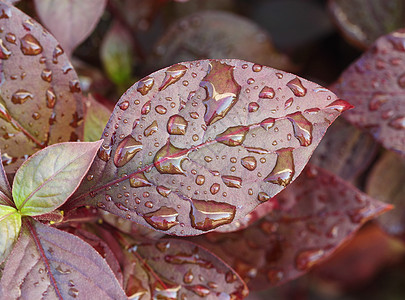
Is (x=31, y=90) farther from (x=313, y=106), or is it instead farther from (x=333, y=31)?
(x=333, y=31)

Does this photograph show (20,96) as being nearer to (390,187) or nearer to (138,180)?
(138,180)

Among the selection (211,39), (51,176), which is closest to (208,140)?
(51,176)

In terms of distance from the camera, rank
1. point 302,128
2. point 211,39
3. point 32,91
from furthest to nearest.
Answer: point 211,39 → point 32,91 → point 302,128

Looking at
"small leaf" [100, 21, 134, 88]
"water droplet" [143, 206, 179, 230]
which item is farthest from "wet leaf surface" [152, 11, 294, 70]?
"water droplet" [143, 206, 179, 230]

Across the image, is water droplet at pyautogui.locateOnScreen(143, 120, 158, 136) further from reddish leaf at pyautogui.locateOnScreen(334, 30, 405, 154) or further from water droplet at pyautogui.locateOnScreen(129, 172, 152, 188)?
reddish leaf at pyautogui.locateOnScreen(334, 30, 405, 154)

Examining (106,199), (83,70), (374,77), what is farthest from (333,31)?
(106,199)

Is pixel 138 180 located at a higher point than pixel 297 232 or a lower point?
higher
